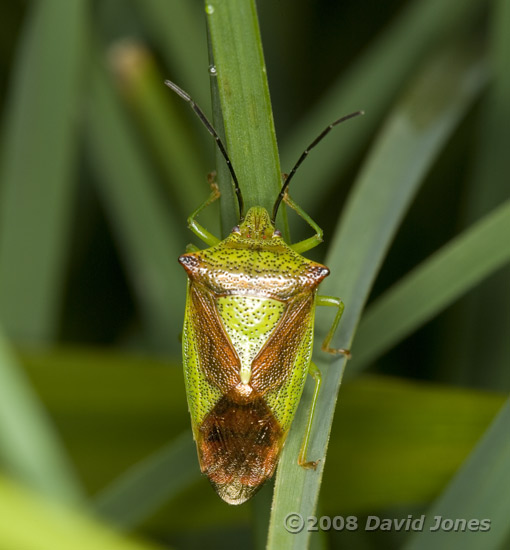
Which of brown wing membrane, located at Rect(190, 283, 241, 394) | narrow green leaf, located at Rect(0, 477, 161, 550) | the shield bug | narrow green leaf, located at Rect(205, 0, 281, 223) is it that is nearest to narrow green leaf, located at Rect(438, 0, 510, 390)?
the shield bug

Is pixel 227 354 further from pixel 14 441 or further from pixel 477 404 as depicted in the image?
pixel 14 441

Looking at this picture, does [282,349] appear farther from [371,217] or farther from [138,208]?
[138,208]

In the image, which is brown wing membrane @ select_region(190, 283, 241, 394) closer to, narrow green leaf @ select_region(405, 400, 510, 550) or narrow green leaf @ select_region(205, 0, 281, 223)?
narrow green leaf @ select_region(205, 0, 281, 223)

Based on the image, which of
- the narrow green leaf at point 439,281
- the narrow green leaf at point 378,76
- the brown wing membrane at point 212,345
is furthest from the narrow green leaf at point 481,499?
the narrow green leaf at point 378,76

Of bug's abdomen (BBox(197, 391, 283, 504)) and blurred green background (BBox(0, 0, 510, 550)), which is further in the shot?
blurred green background (BBox(0, 0, 510, 550))

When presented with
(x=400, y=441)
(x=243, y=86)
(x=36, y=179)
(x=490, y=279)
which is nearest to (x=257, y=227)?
(x=243, y=86)

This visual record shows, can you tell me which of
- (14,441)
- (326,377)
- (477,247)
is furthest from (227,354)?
(14,441)
